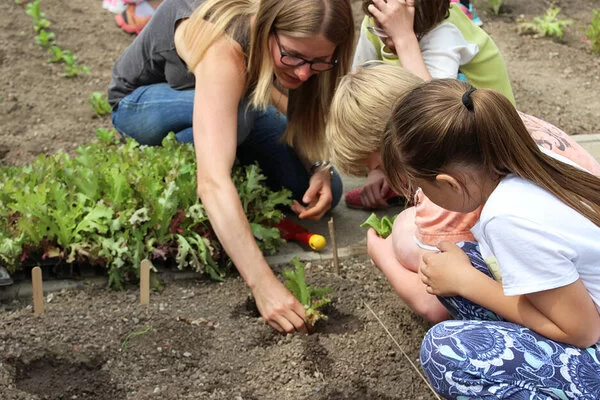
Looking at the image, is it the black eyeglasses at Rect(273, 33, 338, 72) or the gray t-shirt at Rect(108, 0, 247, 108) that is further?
the gray t-shirt at Rect(108, 0, 247, 108)

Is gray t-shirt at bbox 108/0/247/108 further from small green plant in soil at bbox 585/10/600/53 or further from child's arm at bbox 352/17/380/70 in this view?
small green plant in soil at bbox 585/10/600/53

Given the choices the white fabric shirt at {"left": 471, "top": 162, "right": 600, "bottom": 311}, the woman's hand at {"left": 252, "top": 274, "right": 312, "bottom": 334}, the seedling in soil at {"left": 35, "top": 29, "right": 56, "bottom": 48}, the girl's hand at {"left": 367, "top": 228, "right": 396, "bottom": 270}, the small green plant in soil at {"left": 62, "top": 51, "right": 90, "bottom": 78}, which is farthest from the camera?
the seedling in soil at {"left": 35, "top": 29, "right": 56, "bottom": 48}

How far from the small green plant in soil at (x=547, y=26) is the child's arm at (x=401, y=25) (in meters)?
3.62

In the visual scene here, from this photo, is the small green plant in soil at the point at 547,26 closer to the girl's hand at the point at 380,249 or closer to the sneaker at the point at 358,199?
the sneaker at the point at 358,199

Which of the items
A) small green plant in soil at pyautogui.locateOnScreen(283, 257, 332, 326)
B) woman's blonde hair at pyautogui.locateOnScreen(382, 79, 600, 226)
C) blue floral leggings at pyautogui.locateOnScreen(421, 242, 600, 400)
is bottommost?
small green plant in soil at pyautogui.locateOnScreen(283, 257, 332, 326)

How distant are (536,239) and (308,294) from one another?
1216 mm

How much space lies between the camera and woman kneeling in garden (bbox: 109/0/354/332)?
9.48 feet

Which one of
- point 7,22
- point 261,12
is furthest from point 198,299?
point 7,22

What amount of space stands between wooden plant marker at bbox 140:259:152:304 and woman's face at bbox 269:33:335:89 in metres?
0.92

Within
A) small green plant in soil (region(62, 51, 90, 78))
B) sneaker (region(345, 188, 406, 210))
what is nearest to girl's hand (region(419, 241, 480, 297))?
sneaker (region(345, 188, 406, 210))

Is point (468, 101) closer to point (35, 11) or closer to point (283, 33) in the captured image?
point (283, 33)

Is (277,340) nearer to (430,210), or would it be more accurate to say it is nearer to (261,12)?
(430,210)

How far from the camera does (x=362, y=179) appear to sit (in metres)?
4.33

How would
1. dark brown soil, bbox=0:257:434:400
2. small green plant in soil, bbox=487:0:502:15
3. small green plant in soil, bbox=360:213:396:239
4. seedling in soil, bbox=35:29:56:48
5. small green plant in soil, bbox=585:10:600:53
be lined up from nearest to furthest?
dark brown soil, bbox=0:257:434:400 → small green plant in soil, bbox=360:213:396:239 → seedling in soil, bbox=35:29:56:48 → small green plant in soil, bbox=585:10:600:53 → small green plant in soil, bbox=487:0:502:15
